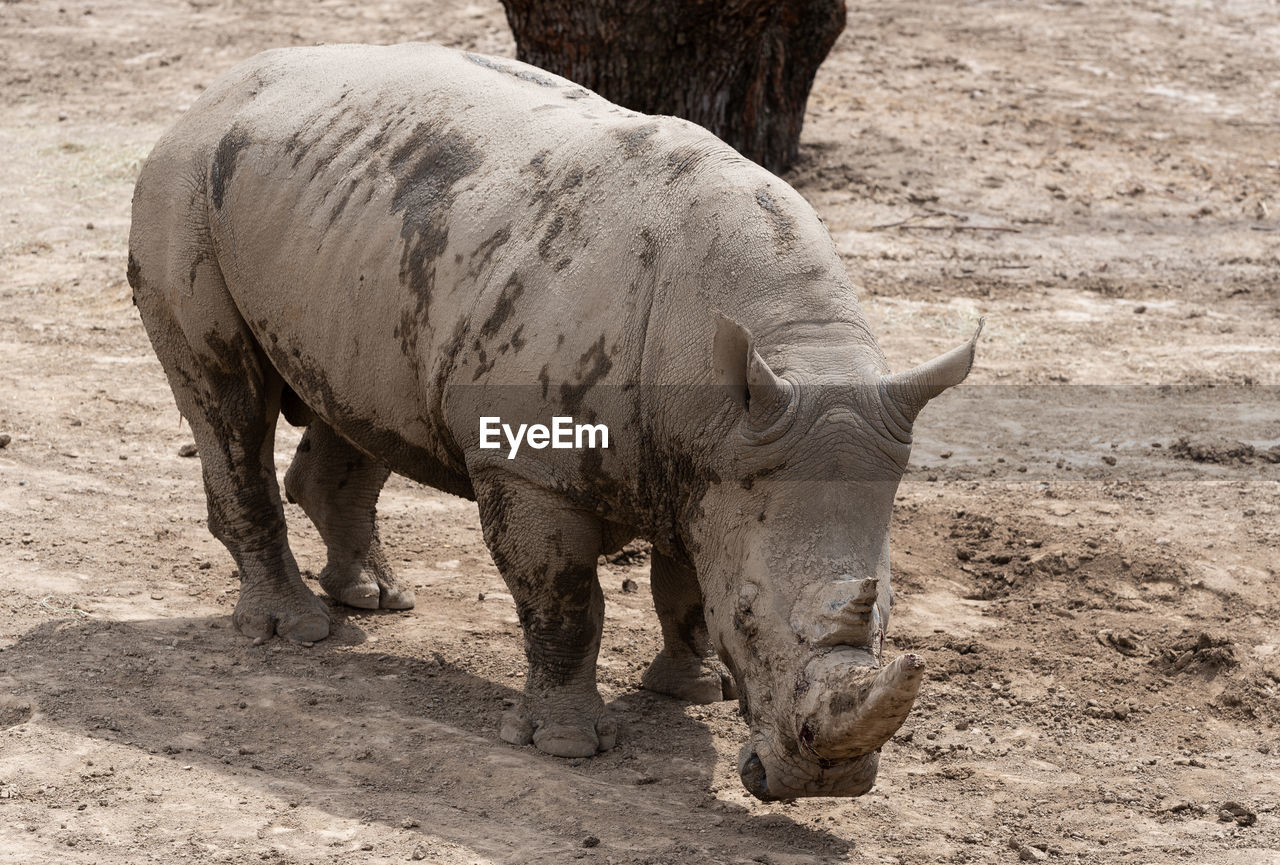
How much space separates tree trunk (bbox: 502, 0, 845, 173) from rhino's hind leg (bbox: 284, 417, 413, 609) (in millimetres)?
4032

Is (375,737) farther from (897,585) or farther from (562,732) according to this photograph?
(897,585)

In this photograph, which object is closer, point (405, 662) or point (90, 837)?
point (90, 837)

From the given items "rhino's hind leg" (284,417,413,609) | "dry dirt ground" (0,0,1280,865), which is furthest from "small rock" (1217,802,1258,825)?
"rhino's hind leg" (284,417,413,609)

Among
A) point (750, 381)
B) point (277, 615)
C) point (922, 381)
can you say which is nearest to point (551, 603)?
point (750, 381)

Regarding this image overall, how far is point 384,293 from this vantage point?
205 inches

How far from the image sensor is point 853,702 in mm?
3734

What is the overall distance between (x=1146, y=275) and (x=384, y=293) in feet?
24.1

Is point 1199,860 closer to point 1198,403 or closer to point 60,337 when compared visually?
point 1198,403

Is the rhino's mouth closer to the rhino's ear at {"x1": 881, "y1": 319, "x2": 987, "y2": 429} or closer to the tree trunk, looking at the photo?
the rhino's ear at {"x1": 881, "y1": 319, "x2": 987, "y2": 429}

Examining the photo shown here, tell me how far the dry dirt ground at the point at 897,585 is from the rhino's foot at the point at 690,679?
0.10 meters

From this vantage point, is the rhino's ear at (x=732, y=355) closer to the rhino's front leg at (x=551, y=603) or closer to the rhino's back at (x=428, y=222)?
the rhino's back at (x=428, y=222)

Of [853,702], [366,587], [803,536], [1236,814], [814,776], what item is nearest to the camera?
[853,702]

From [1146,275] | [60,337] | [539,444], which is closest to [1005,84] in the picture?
[1146,275]

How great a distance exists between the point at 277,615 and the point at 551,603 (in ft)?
5.18
